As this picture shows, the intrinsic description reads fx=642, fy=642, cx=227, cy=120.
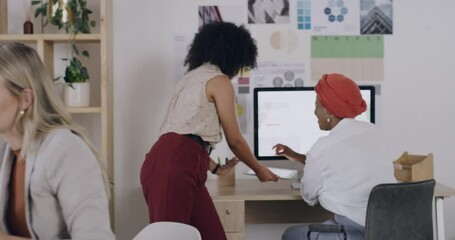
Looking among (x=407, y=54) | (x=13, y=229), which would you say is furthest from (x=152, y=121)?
(x=13, y=229)

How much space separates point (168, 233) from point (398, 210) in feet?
4.04

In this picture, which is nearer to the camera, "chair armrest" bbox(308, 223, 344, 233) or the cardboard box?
"chair armrest" bbox(308, 223, 344, 233)

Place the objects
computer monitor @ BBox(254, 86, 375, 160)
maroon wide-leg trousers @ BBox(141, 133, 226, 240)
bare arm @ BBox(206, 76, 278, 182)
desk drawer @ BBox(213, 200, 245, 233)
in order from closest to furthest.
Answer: maroon wide-leg trousers @ BBox(141, 133, 226, 240), bare arm @ BBox(206, 76, 278, 182), desk drawer @ BBox(213, 200, 245, 233), computer monitor @ BBox(254, 86, 375, 160)

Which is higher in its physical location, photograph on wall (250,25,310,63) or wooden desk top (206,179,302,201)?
photograph on wall (250,25,310,63)

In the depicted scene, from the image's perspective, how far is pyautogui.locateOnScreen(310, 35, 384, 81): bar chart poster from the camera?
3.53 meters

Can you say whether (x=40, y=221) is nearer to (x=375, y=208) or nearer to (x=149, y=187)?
(x=149, y=187)

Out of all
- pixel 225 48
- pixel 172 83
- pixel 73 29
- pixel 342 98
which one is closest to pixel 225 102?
pixel 225 48

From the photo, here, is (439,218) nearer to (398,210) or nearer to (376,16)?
(398,210)

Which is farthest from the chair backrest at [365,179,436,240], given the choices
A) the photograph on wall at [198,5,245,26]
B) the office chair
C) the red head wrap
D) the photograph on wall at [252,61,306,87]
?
the photograph on wall at [198,5,245,26]

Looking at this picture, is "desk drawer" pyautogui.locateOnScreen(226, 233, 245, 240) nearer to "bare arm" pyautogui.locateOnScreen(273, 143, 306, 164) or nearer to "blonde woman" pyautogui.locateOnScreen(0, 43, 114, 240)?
"bare arm" pyautogui.locateOnScreen(273, 143, 306, 164)

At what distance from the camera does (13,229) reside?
1.61 meters

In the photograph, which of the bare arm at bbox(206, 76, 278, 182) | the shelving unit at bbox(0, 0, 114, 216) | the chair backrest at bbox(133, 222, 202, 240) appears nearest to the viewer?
the chair backrest at bbox(133, 222, 202, 240)

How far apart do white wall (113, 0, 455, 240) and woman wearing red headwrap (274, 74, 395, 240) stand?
0.92 m

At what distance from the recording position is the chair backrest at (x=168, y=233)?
5.03 ft
